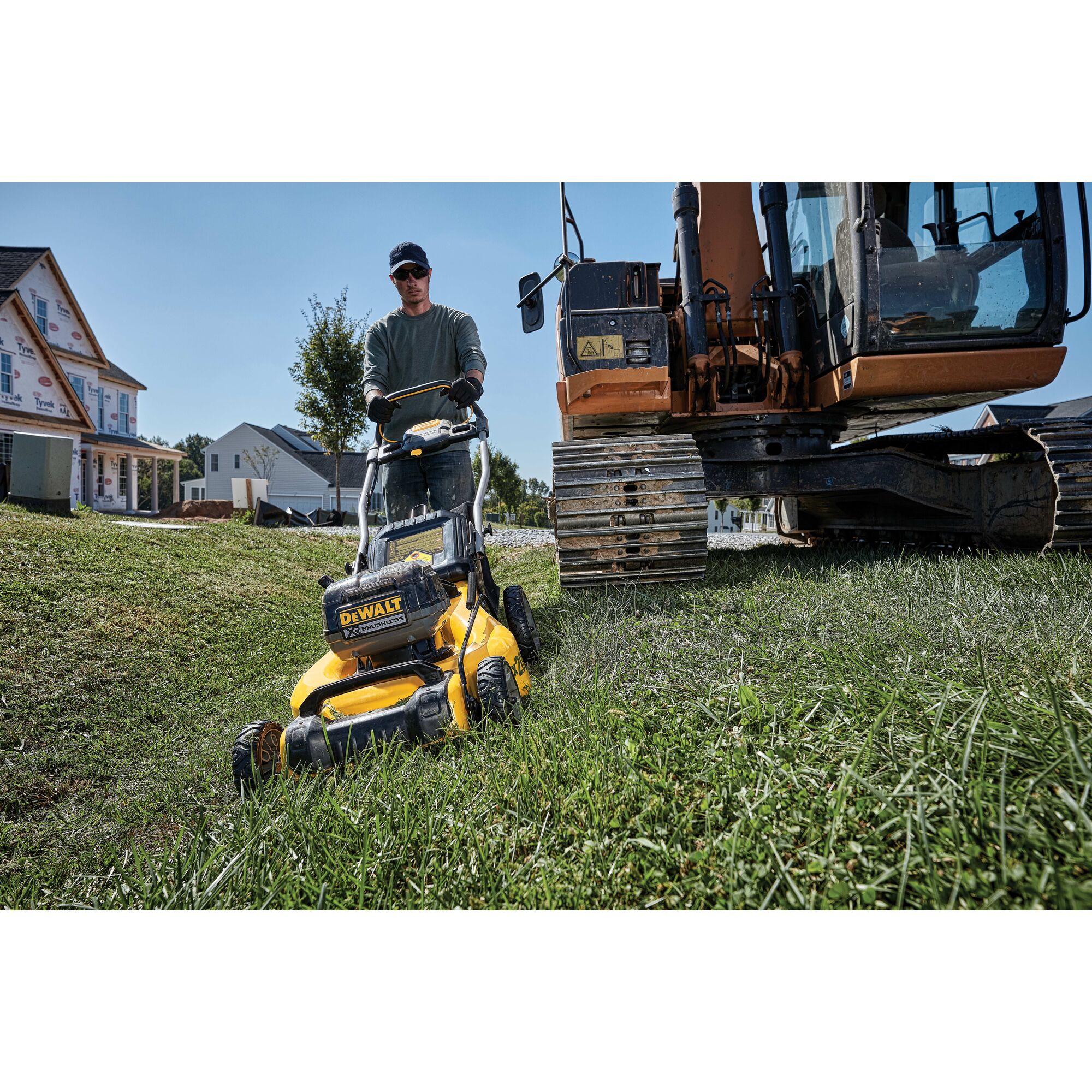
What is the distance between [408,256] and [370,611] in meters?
2.42

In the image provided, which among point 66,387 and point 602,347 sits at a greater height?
Result: point 66,387

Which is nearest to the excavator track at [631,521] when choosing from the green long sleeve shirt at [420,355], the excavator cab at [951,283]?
the green long sleeve shirt at [420,355]

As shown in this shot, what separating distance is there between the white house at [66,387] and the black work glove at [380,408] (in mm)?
8013

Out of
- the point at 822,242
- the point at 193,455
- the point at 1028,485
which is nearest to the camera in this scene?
the point at 1028,485

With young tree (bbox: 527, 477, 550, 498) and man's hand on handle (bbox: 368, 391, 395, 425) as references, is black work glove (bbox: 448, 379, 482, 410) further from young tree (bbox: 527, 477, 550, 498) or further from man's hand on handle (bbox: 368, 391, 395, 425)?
young tree (bbox: 527, 477, 550, 498)

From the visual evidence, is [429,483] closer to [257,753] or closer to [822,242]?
[257,753]

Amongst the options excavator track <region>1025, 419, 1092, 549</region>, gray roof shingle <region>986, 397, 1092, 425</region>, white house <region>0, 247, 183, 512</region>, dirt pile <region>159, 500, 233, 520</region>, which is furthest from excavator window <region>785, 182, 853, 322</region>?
gray roof shingle <region>986, 397, 1092, 425</region>

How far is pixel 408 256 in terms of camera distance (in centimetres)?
386

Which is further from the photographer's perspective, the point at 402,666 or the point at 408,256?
the point at 408,256

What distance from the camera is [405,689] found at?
2373 millimetres

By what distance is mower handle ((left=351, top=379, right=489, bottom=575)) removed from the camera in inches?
127

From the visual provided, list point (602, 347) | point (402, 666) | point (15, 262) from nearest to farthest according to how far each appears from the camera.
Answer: point (402, 666) < point (602, 347) < point (15, 262)

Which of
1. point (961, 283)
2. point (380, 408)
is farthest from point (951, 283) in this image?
point (380, 408)

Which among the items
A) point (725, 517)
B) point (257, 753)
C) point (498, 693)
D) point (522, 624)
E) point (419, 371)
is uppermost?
point (725, 517)
